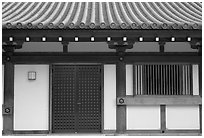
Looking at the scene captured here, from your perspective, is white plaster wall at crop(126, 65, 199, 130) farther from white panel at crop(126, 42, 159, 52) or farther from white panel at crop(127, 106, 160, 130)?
white panel at crop(126, 42, 159, 52)

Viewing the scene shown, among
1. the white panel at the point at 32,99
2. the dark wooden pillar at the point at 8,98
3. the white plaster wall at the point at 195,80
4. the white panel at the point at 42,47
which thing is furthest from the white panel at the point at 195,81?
the dark wooden pillar at the point at 8,98

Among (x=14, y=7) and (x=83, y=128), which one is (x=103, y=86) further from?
(x=14, y=7)

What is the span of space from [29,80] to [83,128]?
1622 millimetres

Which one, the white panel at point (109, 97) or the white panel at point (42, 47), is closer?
the white panel at point (42, 47)

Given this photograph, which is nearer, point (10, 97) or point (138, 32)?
point (138, 32)

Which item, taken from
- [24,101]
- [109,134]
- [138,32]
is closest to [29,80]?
[24,101]

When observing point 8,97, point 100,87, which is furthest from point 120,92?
point 8,97

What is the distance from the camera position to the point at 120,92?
9008mm

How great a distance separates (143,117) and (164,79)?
100 centimetres

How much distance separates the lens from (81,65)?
9219 millimetres

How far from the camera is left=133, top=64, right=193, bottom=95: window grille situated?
921cm

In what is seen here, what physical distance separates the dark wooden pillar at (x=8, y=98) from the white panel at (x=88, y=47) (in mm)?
1385

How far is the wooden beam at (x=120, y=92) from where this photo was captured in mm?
8984

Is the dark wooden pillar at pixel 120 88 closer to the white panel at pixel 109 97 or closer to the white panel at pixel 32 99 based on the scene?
the white panel at pixel 109 97
